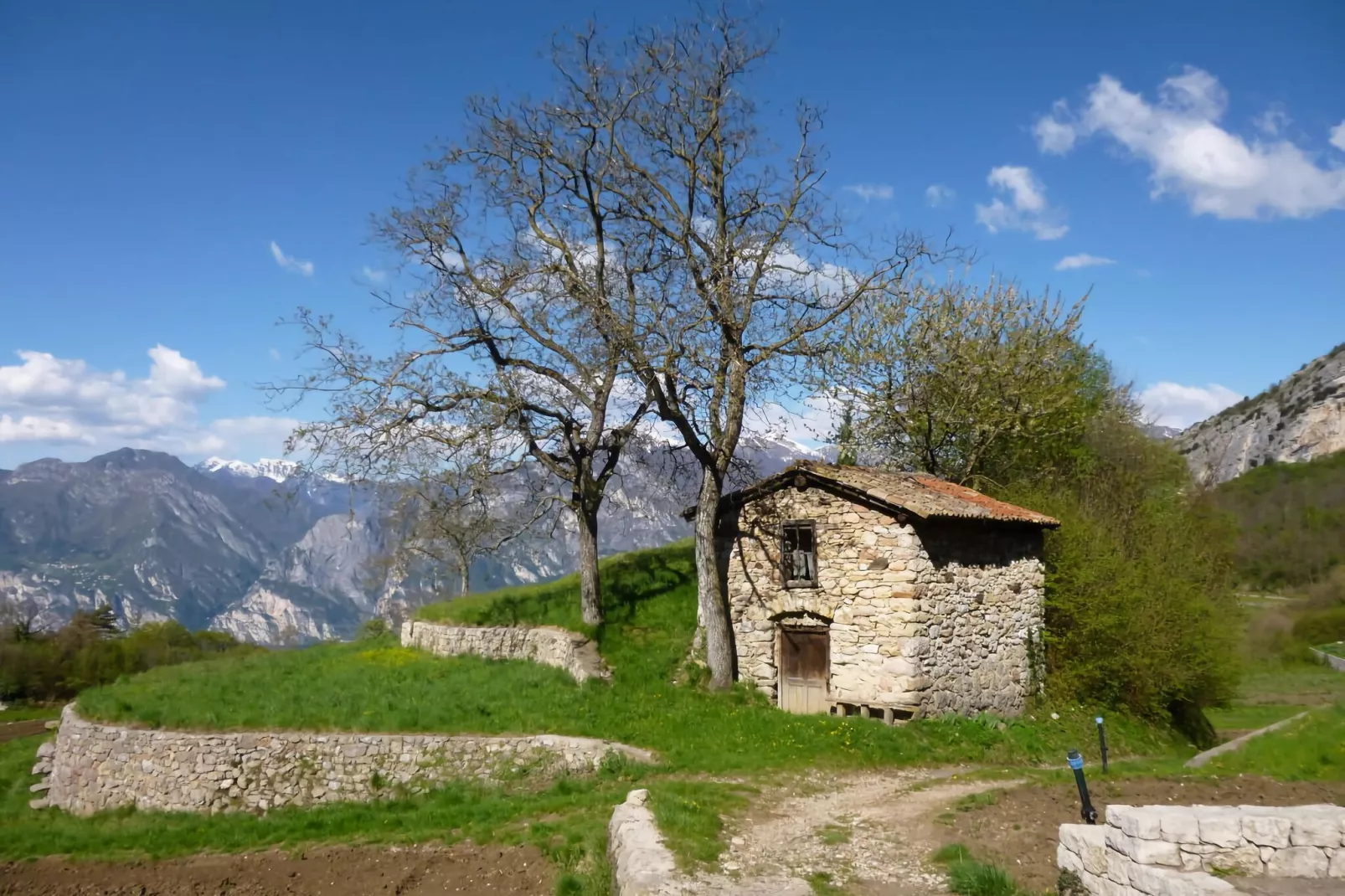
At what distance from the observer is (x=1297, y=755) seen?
41.7 ft

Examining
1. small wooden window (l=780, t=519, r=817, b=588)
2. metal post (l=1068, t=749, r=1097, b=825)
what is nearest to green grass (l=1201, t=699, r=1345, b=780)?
metal post (l=1068, t=749, r=1097, b=825)

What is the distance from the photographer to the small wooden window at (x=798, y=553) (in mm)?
18906

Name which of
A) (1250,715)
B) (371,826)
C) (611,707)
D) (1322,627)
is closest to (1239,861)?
(611,707)

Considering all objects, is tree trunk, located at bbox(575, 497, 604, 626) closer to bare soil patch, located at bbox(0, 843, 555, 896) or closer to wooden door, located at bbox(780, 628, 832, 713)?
wooden door, located at bbox(780, 628, 832, 713)

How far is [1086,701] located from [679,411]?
11660mm

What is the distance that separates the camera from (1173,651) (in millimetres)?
21469

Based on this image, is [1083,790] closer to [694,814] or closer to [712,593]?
[694,814]

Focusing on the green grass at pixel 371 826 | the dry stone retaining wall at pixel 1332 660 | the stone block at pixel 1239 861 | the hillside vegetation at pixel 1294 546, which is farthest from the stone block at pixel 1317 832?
the hillside vegetation at pixel 1294 546

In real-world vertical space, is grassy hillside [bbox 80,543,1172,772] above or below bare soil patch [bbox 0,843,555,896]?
above

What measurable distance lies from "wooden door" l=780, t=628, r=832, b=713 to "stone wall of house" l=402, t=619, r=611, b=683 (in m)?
4.05

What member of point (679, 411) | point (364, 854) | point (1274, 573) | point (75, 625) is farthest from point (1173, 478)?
point (75, 625)

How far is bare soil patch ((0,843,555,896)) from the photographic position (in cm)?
1130

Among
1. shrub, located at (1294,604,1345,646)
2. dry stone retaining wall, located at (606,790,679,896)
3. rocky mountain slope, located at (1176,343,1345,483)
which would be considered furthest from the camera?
rocky mountain slope, located at (1176,343,1345,483)

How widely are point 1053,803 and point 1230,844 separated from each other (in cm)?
407
